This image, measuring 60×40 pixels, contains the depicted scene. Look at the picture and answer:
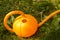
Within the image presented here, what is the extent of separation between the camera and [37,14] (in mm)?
2873

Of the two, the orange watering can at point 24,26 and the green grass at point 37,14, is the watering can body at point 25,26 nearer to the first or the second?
the orange watering can at point 24,26

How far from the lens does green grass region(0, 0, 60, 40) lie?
252 cm

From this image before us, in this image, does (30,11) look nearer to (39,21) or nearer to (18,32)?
(39,21)

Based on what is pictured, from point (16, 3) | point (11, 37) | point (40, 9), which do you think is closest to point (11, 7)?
point (16, 3)

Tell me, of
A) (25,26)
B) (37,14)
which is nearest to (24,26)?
(25,26)

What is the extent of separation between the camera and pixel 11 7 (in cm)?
300

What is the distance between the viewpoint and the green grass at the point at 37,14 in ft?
8.27

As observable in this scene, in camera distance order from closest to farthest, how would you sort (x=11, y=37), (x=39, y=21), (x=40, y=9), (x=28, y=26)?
(x=28, y=26) → (x=11, y=37) → (x=39, y=21) → (x=40, y=9)

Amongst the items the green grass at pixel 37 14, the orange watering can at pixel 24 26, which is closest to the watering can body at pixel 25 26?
the orange watering can at pixel 24 26

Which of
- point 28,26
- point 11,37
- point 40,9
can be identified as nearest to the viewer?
point 28,26

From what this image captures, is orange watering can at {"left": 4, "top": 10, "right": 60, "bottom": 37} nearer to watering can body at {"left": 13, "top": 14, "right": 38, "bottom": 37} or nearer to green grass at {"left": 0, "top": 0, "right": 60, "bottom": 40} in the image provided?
watering can body at {"left": 13, "top": 14, "right": 38, "bottom": 37}

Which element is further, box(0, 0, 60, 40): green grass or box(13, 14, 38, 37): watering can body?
box(0, 0, 60, 40): green grass

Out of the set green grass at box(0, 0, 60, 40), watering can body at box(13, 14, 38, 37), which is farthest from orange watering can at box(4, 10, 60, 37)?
green grass at box(0, 0, 60, 40)

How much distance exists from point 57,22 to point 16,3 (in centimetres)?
75
